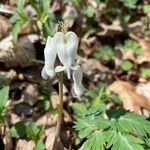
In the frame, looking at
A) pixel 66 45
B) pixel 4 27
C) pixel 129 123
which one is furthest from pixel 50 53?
pixel 4 27

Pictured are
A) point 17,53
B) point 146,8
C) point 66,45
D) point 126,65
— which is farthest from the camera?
point 146,8

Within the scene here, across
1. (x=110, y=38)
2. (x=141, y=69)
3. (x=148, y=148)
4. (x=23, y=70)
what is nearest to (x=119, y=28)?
(x=110, y=38)

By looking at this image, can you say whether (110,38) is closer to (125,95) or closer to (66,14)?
(66,14)

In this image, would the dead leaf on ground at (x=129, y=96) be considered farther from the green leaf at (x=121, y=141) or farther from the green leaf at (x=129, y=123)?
the green leaf at (x=121, y=141)

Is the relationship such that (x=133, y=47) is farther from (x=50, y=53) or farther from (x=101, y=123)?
(x=50, y=53)

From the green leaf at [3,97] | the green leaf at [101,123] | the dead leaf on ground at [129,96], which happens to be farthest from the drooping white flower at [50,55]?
the dead leaf on ground at [129,96]

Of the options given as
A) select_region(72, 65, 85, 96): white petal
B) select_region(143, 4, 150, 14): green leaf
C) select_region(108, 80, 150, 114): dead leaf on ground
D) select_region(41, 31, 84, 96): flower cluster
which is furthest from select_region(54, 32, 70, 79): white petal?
select_region(143, 4, 150, 14): green leaf
